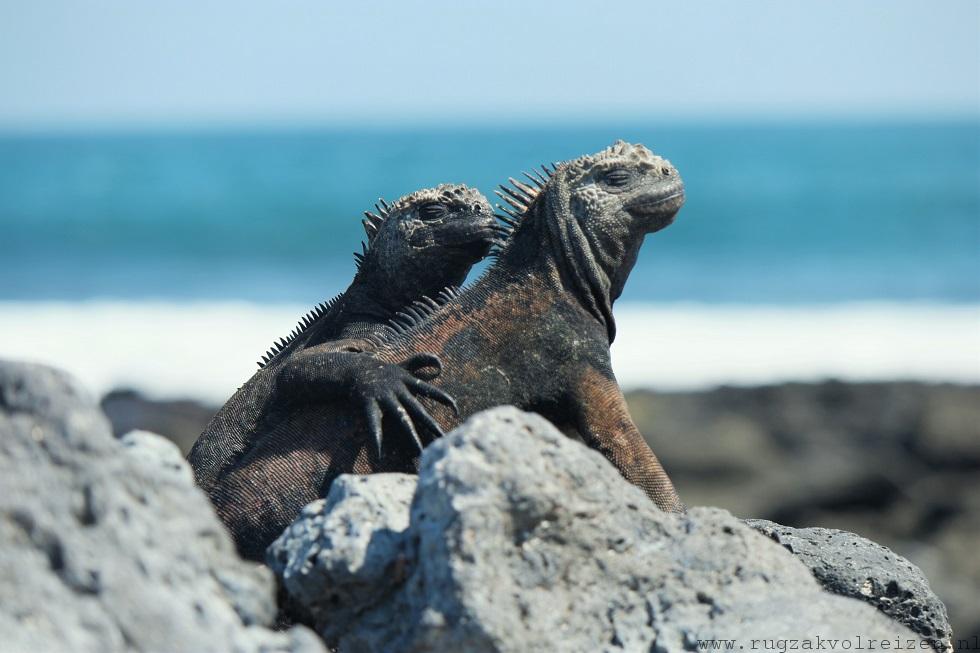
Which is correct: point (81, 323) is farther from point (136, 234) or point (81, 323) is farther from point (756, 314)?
point (136, 234)

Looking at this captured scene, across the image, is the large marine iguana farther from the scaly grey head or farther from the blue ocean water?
the blue ocean water

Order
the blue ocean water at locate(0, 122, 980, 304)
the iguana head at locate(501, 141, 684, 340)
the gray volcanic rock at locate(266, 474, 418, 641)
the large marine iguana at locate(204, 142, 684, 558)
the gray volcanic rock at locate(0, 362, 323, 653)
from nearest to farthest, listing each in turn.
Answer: the gray volcanic rock at locate(0, 362, 323, 653)
the gray volcanic rock at locate(266, 474, 418, 641)
the large marine iguana at locate(204, 142, 684, 558)
the iguana head at locate(501, 141, 684, 340)
the blue ocean water at locate(0, 122, 980, 304)

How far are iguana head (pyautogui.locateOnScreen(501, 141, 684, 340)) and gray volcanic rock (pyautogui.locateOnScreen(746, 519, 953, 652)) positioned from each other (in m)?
1.08

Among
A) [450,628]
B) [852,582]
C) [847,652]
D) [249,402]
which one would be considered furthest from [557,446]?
[249,402]

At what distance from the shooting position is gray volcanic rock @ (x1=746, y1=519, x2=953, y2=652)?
4504mm

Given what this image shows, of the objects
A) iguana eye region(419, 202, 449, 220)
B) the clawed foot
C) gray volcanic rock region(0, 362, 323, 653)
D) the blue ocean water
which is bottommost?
gray volcanic rock region(0, 362, 323, 653)

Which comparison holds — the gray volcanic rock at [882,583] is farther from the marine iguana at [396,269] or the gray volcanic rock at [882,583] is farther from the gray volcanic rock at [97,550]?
the gray volcanic rock at [97,550]

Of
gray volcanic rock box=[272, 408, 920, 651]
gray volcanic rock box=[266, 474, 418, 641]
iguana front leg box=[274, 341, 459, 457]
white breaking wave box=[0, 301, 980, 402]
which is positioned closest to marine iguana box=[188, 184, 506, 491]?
iguana front leg box=[274, 341, 459, 457]

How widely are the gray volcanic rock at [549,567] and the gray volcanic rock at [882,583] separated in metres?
1.20

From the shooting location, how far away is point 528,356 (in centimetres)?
470

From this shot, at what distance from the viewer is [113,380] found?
55.2 ft

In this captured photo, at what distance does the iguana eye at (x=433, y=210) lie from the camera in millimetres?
5766

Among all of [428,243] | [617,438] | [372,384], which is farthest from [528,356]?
[428,243]

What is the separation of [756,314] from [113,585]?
1947 centimetres
